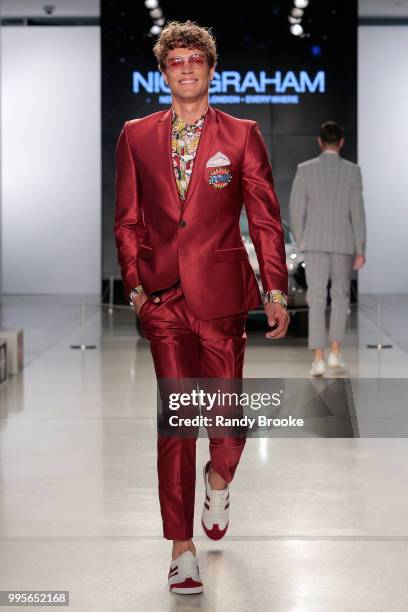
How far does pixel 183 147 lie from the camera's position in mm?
3564

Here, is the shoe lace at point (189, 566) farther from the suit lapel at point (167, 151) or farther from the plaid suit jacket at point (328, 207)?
the plaid suit jacket at point (328, 207)

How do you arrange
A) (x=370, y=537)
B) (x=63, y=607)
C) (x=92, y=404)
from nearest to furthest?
(x=63, y=607) < (x=370, y=537) < (x=92, y=404)

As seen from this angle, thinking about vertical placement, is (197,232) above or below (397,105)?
below

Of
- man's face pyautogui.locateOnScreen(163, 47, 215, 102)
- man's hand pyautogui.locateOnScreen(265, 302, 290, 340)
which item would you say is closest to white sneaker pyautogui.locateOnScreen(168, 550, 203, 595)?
man's hand pyautogui.locateOnScreen(265, 302, 290, 340)

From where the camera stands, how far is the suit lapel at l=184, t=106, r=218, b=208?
3494 mm

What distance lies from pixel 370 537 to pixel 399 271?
1436 centimetres

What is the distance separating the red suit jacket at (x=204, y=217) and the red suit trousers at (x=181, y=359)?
0.06m

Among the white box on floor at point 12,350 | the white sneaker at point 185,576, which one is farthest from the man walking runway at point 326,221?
the white sneaker at point 185,576

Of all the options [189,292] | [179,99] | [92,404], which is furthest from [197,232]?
[92,404]

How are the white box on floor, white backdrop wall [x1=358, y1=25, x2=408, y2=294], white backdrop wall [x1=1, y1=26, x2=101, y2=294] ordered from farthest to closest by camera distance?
white backdrop wall [x1=1, y1=26, x2=101, y2=294] → white backdrop wall [x1=358, y1=25, x2=408, y2=294] → the white box on floor

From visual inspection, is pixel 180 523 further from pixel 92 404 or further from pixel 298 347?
pixel 298 347

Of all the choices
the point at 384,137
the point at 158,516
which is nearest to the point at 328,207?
the point at 158,516

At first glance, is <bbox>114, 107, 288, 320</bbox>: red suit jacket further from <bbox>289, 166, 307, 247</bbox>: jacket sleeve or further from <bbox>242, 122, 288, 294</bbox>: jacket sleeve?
<bbox>289, 166, 307, 247</bbox>: jacket sleeve

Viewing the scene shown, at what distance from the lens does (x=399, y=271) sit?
1811 cm
